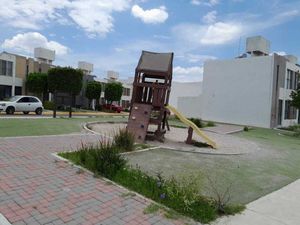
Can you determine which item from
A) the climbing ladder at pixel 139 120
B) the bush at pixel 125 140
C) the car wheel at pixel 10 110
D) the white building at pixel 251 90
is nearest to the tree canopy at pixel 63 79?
the car wheel at pixel 10 110

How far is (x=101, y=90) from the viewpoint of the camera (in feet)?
171

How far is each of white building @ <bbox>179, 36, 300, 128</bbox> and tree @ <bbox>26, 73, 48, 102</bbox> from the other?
20.8m

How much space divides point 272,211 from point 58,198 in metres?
3.73

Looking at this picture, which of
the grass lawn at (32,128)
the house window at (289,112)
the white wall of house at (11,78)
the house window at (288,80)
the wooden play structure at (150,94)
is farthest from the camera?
the white wall of house at (11,78)

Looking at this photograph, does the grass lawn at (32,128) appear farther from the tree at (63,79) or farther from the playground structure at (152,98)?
the tree at (63,79)

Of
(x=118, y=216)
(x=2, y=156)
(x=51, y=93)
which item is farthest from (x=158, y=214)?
(x=51, y=93)

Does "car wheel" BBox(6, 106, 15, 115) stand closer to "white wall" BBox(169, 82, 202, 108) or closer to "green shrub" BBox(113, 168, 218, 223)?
"green shrub" BBox(113, 168, 218, 223)

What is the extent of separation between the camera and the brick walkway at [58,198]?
4.48 metres

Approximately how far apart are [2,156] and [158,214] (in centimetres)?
476

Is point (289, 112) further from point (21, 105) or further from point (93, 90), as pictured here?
point (93, 90)

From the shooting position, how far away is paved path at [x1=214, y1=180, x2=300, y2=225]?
4.95 meters

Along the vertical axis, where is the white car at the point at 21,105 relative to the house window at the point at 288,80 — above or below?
below

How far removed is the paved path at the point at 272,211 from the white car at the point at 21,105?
23.9m

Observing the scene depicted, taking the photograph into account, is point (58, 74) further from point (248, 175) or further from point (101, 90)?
point (248, 175)
